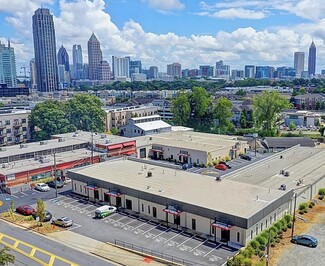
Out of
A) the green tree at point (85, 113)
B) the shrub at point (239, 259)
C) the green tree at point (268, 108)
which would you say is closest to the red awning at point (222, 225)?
the shrub at point (239, 259)

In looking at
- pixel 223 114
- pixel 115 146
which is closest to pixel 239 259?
pixel 115 146

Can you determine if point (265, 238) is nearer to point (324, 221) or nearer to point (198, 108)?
point (324, 221)

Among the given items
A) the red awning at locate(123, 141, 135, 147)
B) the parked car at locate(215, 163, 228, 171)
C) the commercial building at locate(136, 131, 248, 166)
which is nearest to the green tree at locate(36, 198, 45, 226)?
the red awning at locate(123, 141, 135, 147)

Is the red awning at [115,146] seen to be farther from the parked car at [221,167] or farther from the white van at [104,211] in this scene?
the white van at [104,211]

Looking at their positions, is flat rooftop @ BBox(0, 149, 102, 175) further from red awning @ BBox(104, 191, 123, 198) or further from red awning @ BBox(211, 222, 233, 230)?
red awning @ BBox(211, 222, 233, 230)

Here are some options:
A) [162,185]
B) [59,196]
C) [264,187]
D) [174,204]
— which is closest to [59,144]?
[59,196]

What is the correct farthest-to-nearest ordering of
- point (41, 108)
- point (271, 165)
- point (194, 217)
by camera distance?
point (41, 108) → point (271, 165) → point (194, 217)

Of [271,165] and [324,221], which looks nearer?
[324,221]
